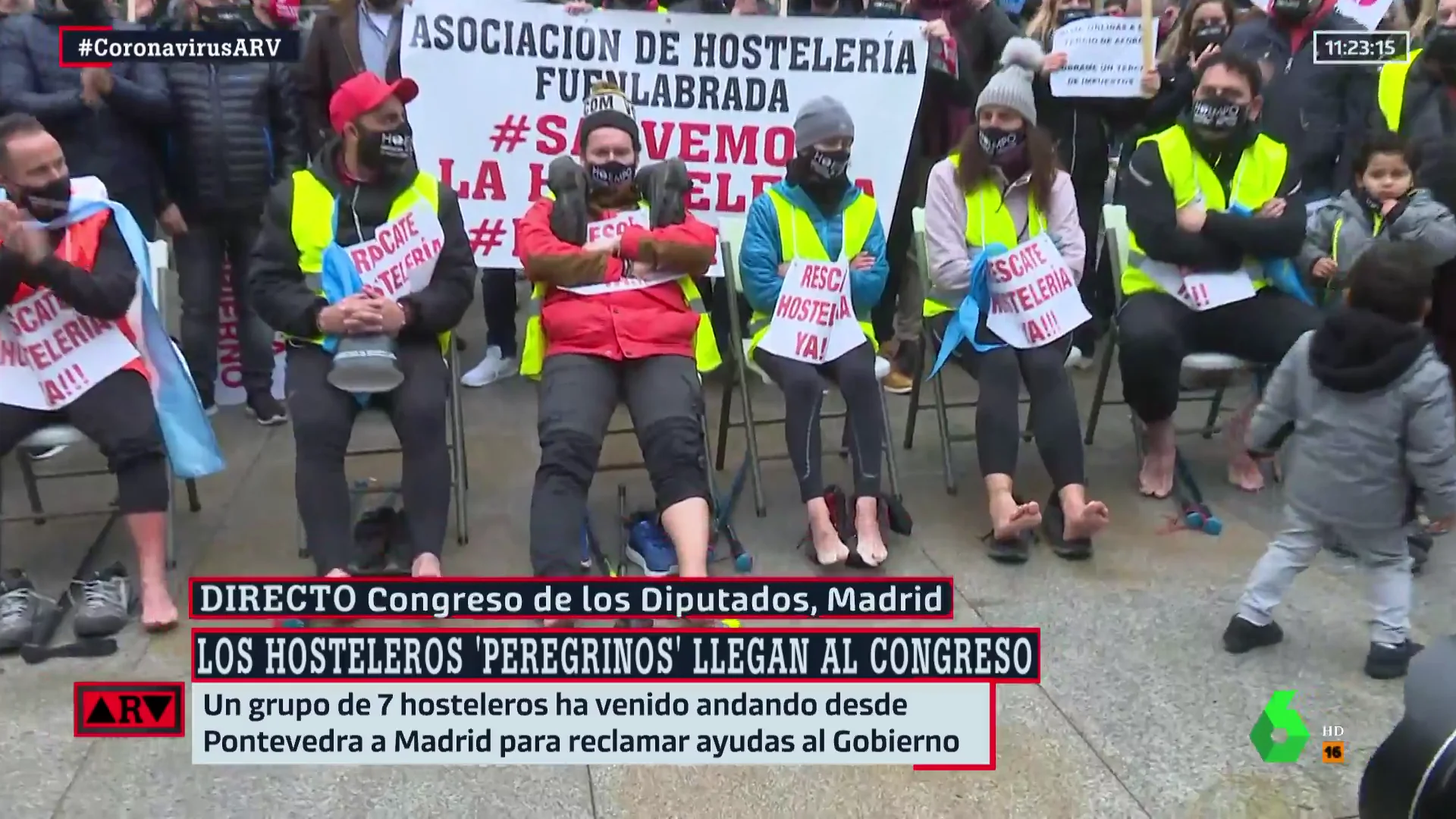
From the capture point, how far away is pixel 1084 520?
4.51 meters

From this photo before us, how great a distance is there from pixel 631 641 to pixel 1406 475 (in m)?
2.32

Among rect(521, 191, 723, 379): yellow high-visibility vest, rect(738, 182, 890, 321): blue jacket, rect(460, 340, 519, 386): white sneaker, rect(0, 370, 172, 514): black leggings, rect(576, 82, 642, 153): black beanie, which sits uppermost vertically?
rect(576, 82, 642, 153): black beanie

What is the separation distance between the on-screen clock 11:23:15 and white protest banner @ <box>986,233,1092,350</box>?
201 cm

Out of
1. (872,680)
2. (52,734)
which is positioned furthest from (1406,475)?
(52,734)

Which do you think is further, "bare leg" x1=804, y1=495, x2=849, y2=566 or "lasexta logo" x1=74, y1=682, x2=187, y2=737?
"bare leg" x1=804, y1=495, x2=849, y2=566

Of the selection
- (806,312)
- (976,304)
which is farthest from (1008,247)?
(806,312)

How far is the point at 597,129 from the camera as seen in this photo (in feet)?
15.2

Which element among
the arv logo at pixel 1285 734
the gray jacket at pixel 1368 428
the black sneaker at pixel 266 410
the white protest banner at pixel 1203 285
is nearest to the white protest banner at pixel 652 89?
the black sneaker at pixel 266 410

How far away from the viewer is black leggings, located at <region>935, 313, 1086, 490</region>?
482 centimetres

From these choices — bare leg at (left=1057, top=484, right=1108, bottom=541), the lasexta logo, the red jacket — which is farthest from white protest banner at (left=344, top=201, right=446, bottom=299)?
bare leg at (left=1057, top=484, right=1108, bottom=541)

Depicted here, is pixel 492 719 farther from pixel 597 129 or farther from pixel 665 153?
pixel 665 153

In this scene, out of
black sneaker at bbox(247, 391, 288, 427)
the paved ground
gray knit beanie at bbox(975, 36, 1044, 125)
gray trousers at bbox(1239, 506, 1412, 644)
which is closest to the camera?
the paved ground

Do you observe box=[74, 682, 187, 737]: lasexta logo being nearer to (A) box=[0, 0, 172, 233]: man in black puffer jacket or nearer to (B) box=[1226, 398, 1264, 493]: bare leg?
(A) box=[0, 0, 172, 233]: man in black puffer jacket

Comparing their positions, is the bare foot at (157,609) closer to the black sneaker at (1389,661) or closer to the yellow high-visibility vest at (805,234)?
the yellow high-visibility vest at (805,234)
